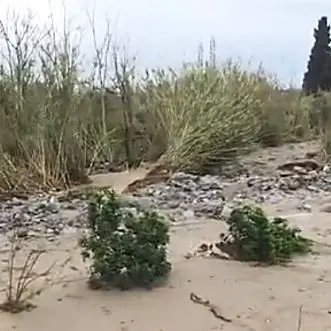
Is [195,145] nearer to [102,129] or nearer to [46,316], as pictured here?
[102,129]

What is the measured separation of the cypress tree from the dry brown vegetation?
19.6 meters

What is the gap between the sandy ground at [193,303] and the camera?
520 cm

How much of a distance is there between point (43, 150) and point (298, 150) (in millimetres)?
6463

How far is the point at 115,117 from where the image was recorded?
48.1ft

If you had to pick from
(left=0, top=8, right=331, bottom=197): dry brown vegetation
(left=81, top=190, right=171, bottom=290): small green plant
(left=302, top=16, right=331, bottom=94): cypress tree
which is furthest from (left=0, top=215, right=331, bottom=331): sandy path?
(left=302, top=16, right=331, bottom=94): cypress tree

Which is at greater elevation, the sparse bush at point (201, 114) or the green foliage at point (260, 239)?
the sparse bush at point (201, 114)

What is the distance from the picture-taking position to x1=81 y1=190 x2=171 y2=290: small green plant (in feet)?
19.5

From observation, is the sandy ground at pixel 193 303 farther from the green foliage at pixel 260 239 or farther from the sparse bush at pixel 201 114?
the sparse bush at pixel 201 114

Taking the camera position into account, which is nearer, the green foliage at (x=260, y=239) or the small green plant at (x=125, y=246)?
the small green plant at (x=125, y=246)

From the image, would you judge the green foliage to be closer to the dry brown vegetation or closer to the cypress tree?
the dry brown vegetation

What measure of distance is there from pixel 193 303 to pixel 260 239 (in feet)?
4.43

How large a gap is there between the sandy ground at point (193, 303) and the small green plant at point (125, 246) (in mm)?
127

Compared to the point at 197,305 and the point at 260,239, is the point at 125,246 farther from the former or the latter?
the point at 260,239

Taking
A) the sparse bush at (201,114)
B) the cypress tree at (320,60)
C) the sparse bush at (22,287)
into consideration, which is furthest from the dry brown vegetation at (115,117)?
the cypress tree at (320,60)
